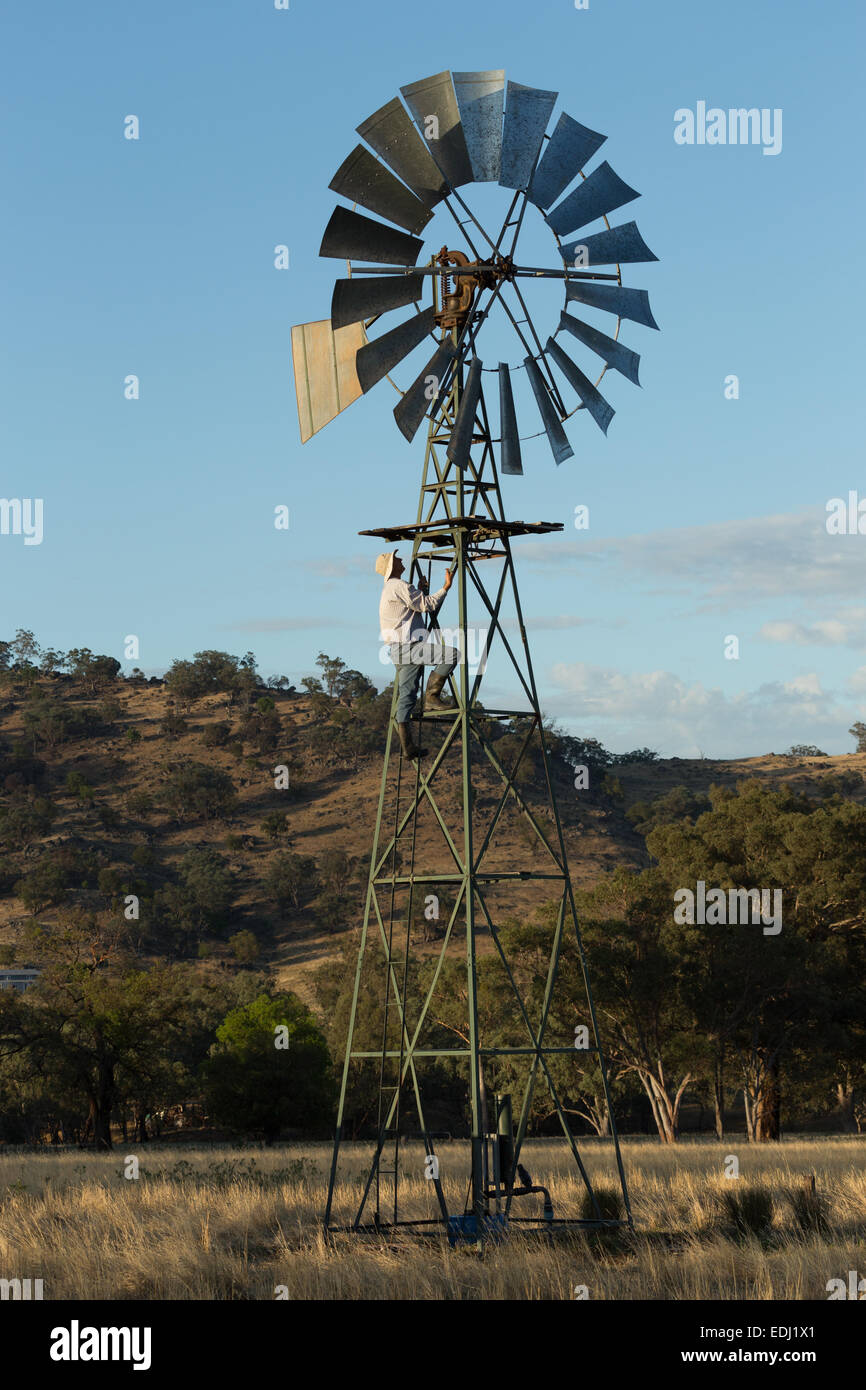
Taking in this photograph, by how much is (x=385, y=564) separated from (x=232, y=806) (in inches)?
3306

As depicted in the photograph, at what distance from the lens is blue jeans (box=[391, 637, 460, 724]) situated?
13852 mm

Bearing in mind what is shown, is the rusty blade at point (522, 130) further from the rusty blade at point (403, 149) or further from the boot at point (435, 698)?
the boot at point (435, 698)

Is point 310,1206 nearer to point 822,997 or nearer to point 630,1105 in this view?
point 822,997

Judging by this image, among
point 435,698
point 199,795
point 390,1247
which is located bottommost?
point 390,1247

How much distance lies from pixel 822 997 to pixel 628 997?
16.7 feet

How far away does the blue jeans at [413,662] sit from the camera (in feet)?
45.4

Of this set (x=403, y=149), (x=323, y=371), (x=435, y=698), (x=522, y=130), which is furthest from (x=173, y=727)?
(x=522, y=130)

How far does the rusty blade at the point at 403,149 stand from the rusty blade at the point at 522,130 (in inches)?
26.3

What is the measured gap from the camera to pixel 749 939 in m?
38.8

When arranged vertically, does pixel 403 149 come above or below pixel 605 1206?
above

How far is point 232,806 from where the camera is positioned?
316ft

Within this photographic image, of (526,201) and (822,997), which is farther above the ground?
(526,201)

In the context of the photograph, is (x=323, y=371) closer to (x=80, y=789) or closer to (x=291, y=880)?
(x=291, y=880)
